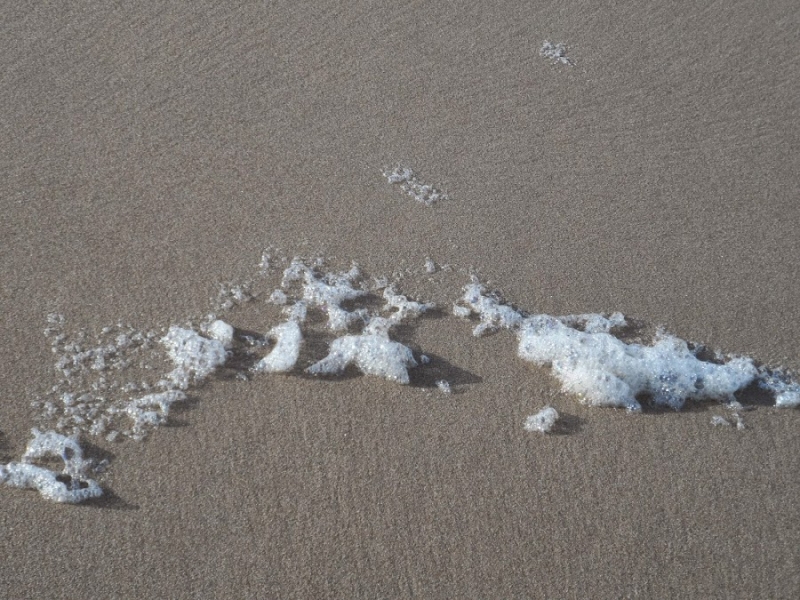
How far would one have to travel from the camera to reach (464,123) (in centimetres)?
311

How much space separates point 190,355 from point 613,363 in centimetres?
121

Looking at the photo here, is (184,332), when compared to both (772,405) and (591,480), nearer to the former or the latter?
(591,480)

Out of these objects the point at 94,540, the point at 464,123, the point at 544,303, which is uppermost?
the point at 464,123

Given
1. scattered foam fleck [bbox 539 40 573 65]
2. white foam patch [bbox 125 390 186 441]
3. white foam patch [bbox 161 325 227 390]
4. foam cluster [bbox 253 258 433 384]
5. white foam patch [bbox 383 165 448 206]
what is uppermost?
scattered foam fleck [bbox 539 40 573 65]

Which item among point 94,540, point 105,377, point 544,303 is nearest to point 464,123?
point 544,303

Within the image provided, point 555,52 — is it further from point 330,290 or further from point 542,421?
point 542,421

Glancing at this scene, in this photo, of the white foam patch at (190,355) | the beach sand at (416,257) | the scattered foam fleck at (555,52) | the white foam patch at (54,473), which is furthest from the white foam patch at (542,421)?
the scattered foam fleck at (555,52)

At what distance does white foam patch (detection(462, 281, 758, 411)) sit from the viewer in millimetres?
2432

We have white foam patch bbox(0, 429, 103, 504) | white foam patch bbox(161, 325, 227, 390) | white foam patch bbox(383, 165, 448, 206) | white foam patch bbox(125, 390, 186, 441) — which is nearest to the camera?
white foam patch bbox(0, 429, 103, 504)

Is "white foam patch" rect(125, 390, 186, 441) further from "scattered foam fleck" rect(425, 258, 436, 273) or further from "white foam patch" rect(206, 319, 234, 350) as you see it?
"scattered foam fleck" rect(425, 258, 436, 273)

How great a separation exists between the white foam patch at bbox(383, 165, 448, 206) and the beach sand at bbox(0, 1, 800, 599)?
0.04 meters

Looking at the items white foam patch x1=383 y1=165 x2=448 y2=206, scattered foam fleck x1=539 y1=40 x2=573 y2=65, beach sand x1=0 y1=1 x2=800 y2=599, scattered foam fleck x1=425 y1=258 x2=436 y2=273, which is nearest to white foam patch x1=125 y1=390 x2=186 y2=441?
beach sand x1=0 y1=1 x2=800 y2=599

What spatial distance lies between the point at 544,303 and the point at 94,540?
1.43 metres

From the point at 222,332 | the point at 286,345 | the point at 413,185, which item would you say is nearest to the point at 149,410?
the point at 222,332
